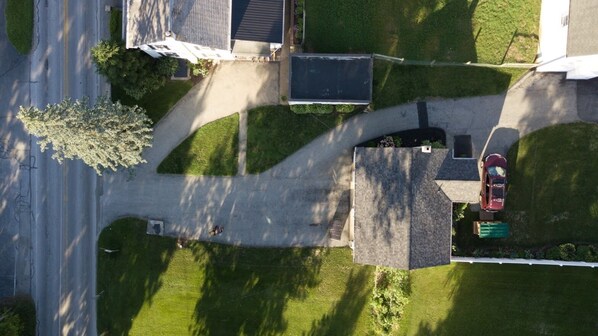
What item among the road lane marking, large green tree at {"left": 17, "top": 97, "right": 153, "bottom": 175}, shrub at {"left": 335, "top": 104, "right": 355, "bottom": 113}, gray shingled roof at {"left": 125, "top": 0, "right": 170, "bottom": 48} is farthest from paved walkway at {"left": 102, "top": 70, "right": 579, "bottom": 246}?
the road lane marking

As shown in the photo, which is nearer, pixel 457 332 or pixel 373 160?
pixel 373 160

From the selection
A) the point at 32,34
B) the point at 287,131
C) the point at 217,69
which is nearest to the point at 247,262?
the point at 287,131

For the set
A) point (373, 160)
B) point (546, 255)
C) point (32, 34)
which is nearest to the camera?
point (373, 160)

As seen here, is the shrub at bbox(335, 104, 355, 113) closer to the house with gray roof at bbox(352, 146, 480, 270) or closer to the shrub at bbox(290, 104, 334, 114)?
the shrub at bbox(290, 104, 334, 114)

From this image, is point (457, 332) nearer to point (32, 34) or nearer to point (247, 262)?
point (247, 262)

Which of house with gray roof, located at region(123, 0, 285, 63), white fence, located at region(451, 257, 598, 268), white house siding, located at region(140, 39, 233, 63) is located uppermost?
house with gray roof, located at region(123, 0, 285, 63)

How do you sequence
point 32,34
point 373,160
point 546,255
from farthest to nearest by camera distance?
point 32,34, point 546,255, point 373,160

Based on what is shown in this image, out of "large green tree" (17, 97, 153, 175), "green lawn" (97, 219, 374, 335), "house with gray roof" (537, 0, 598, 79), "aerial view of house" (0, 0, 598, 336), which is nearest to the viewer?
"large green tree" (17, 97, 153, 175)
